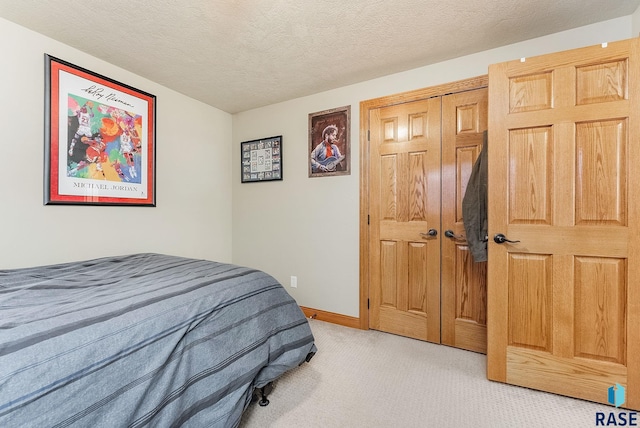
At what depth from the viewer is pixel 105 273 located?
1682mm

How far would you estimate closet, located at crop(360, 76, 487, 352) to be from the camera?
2.23m

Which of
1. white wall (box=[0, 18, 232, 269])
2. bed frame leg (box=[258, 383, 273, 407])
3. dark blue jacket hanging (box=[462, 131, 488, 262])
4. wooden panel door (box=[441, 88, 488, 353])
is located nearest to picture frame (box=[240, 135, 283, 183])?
white wall (box=[0, 18, 232, 269])

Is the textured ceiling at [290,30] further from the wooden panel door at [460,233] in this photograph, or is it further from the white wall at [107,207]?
the wooden panel door at [460,233]

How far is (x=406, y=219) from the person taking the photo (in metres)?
2.48

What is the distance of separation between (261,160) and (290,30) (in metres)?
1.59

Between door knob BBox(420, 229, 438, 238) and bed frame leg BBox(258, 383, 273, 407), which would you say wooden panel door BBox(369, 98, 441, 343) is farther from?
bed frame leg BBox(258, 383, 273, 407)

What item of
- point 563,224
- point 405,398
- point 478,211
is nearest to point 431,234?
point 478,211

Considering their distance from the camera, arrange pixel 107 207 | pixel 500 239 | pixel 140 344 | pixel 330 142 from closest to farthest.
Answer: pixel 140 344, pixel 500 239, pixel 107 207, pixel 330 142

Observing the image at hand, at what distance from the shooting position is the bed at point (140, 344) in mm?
818

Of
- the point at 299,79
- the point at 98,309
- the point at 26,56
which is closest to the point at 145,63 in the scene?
the point at 26,56

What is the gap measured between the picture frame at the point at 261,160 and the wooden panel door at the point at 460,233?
1744 mm

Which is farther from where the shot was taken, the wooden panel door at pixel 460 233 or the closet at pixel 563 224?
the wooden panel door at pixel 460 233

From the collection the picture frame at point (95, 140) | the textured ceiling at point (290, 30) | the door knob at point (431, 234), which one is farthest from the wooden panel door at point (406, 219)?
the picture frame at point (95, 140)

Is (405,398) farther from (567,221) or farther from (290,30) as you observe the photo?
(290,30)
